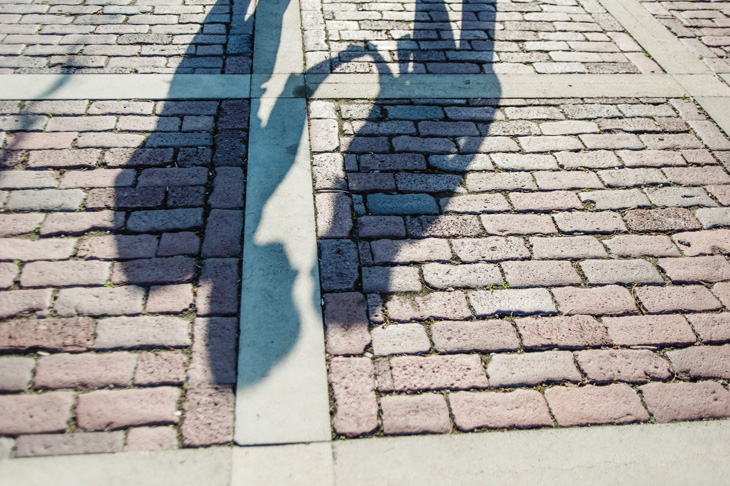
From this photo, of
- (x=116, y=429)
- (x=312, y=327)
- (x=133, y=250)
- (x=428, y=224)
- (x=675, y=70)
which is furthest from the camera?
(x=675, y=70)

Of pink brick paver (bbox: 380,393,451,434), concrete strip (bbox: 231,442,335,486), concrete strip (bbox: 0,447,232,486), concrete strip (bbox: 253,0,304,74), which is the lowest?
pink brick paver (bbox: 380,393,451,434)

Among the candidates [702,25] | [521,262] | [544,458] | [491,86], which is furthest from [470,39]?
[544,458]

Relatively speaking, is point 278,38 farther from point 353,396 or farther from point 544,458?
point 544,458

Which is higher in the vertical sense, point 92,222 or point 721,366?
point 92,222

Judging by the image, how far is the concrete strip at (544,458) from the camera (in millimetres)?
2039

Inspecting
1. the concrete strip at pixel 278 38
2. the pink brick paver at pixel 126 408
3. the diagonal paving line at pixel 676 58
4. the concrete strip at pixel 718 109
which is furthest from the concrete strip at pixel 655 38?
the pink brick paver at pixel 126 408

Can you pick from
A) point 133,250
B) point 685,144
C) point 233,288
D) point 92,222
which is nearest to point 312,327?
point 233,288

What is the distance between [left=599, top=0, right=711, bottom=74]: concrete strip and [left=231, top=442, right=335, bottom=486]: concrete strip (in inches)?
173

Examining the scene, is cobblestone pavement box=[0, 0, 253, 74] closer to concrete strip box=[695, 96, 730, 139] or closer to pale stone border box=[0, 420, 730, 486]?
pale stone border box=[0, 420, 730, 486]

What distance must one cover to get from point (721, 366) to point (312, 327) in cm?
199

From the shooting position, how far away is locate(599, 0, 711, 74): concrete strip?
14.9 ft

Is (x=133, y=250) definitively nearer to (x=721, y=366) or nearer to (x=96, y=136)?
(x=96, y=136)

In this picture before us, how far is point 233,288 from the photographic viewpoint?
8.54 feet

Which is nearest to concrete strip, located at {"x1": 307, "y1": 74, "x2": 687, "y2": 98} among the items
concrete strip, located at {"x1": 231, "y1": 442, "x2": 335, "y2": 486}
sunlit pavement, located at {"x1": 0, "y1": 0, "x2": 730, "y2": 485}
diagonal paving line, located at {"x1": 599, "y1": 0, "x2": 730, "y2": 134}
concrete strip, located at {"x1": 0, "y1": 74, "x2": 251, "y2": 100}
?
sunlit pavement, located at {"x1": 0, "y1": 0, "x2": 730, "y2": 485}
